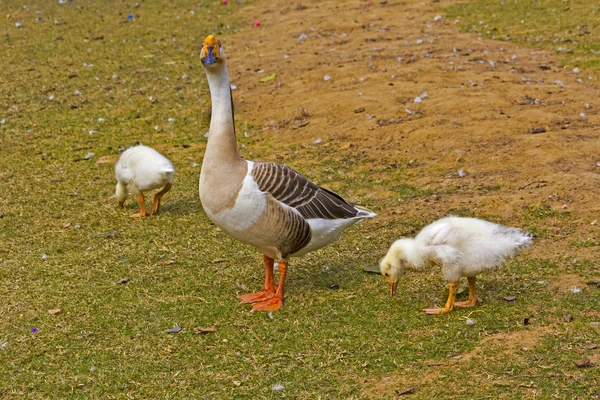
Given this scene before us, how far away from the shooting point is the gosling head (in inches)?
220

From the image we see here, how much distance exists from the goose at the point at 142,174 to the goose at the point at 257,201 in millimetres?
1967

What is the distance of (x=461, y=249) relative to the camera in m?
5.31

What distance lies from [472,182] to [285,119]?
11.2 ft

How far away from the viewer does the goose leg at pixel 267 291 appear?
5.95m

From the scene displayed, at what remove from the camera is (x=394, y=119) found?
9.98 metres

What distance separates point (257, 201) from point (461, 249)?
1.52 metres

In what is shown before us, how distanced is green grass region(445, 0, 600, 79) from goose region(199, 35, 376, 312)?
6.93 m

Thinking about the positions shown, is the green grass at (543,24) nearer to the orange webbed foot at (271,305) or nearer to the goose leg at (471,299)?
the goose leg at (471,299)

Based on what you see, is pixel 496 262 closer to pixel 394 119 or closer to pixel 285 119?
pixel 394 119

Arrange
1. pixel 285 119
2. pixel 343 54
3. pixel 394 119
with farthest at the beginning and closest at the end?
pixel 343 54 → pixel 285 119 → pixel 394 119

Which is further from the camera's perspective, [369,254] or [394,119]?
[394,119]

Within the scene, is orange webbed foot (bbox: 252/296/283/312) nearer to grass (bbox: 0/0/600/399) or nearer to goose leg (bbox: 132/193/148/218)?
grass (bbox: 0/0/600/399)

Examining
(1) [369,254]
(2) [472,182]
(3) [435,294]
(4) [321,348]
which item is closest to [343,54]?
(2) [472,182]

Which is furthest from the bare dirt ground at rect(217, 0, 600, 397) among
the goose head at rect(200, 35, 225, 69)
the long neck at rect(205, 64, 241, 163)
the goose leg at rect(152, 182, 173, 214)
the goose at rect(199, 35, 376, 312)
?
the goose head at rect(200, 35, 225, 69)
